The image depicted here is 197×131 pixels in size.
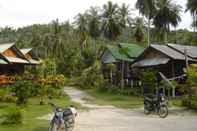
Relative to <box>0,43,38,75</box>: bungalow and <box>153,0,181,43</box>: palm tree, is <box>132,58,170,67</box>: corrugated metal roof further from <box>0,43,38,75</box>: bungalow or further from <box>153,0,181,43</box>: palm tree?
<box>153,0,181,43</box>: palm tree

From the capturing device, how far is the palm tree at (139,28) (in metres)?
55.0

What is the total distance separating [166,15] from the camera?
51188 mm

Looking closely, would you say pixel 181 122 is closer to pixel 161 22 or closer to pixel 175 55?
pixel 175 55

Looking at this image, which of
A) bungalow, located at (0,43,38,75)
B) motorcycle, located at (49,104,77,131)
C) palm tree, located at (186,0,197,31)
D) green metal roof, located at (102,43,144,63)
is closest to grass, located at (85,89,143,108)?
green metal roof, located at (102,43,144,63)

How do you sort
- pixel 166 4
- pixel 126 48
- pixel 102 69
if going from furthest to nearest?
pixel 166 4, pixel 102 69, pixel 126 48

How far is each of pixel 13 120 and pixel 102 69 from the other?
29.7 metres

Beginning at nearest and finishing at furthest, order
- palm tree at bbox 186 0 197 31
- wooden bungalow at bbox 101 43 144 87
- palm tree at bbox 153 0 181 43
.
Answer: wooden bungalow at bbox 101 43 144 87 → palm tree at bbox 186 0 197 31 → palm tree at bbox 153 0 181 43

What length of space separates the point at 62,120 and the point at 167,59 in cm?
1983

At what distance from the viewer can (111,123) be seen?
1537 cm

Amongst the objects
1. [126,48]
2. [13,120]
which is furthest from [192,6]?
[13,120]

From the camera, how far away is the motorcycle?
12.4 m

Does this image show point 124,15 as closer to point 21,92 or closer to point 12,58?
point 12,58

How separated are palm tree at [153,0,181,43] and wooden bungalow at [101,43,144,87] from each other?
1015 centimetres

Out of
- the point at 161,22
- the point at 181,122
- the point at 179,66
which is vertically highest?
the point at 161,22
